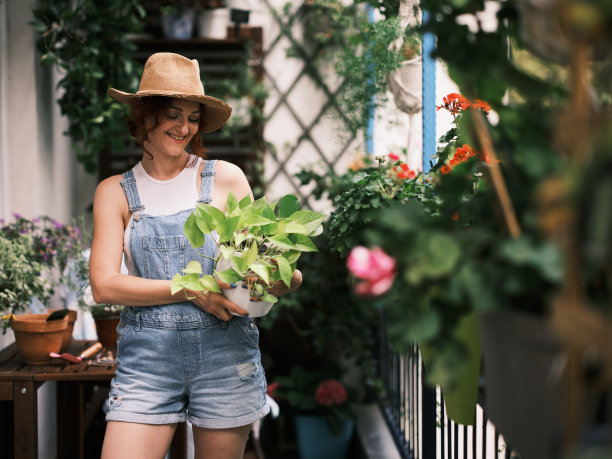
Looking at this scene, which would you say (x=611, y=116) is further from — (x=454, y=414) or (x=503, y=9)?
(x=454, y=414)

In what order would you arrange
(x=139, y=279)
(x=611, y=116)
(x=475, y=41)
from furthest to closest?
(x=139, y=279) < (x=475, y=41) < (x=611, y=116)

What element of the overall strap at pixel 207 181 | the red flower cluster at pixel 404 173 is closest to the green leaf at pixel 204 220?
the overall strap at pixel 207 181

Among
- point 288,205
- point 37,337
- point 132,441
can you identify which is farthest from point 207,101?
point 37,337

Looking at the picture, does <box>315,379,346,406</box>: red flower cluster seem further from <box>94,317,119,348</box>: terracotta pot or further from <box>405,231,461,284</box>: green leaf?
<box>405,231,461,284</box>: green leaf

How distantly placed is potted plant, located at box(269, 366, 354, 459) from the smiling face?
2.03 m

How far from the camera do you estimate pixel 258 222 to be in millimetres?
1326

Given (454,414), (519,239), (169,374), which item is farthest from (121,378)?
(519,239)

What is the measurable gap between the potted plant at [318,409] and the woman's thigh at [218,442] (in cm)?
185

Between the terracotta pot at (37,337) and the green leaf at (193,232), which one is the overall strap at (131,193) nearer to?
the green leaf at (193,232)

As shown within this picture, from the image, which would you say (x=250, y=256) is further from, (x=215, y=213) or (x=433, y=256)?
(x=433, y=256)

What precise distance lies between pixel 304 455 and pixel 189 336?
7.26 ft

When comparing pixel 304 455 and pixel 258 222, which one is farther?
pixel 304 455

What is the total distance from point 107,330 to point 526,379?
1.93m

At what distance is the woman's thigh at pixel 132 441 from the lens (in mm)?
1498
